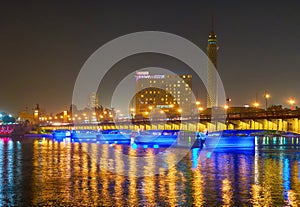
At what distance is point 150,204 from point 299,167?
77.1 feet

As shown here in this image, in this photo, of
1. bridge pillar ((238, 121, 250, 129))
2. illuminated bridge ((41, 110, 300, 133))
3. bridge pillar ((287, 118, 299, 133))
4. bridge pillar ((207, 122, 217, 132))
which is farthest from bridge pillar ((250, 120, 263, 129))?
bridge pillar ((207, 122, 217, 132))

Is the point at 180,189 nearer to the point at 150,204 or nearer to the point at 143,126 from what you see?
the point at 150,204

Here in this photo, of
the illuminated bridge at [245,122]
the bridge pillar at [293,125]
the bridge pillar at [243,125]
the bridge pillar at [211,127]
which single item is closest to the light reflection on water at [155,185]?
the bridge pillar at [293,125]

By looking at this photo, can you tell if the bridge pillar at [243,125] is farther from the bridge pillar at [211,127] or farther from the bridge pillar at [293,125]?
the bridge pillar at [293,125]

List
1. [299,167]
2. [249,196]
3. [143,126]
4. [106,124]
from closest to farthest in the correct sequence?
1. [249,196]
2. [299,167]
3. [143,126]
4. [106,124]

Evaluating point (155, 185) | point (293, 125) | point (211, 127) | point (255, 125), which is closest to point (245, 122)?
point (255, 125)

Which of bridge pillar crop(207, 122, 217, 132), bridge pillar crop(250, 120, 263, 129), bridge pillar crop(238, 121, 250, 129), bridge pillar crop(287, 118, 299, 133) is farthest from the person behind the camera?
bridge pillar crop(207, 122, 217, 132)

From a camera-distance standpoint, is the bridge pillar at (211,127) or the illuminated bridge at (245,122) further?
the bridge pillar at (211,127)

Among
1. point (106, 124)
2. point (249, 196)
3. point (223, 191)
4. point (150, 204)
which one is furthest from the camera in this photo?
point (106, 124)

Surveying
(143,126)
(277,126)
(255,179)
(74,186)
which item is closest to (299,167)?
(255,179)

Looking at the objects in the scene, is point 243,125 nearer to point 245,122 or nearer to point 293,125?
point 245,122

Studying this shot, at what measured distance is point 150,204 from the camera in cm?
2741

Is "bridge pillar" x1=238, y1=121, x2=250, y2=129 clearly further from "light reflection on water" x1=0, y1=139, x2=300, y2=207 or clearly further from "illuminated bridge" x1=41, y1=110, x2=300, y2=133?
"light reflection on water" x1=0, y1=139, x2=300, y2=207

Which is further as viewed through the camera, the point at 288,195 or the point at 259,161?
the point at 259,161
